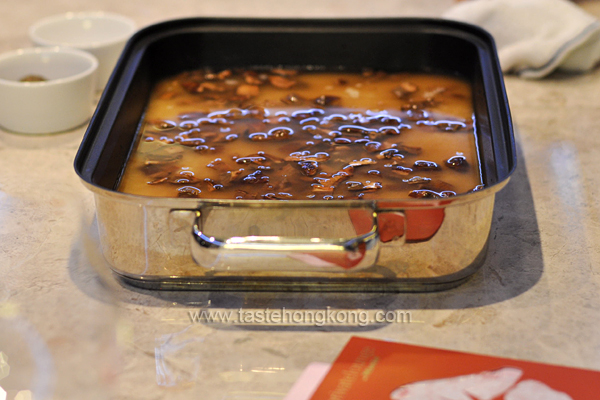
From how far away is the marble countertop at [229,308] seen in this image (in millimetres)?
686

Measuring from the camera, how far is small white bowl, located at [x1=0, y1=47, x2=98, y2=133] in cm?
111

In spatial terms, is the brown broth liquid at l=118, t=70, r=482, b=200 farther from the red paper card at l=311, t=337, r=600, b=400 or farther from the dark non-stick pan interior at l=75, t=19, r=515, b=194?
the red paper card at l=311, t=337, r=600, b=400

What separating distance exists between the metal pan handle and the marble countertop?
0.34ft

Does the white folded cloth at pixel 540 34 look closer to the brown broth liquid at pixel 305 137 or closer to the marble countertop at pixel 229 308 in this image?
the brown broth liquid at pixel 305 137

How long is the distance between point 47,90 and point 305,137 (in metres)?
0.49

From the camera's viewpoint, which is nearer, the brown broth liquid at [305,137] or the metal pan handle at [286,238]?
the metal pan handle at [286,238]

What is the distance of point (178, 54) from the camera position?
3.90ft

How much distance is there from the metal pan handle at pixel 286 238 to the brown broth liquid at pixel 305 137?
0.48 ft

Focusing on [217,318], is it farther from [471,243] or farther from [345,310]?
[471,243]

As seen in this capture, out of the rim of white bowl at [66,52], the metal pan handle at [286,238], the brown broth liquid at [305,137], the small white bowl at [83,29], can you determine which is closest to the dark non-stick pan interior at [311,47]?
the brown broth liquid at [305,137]

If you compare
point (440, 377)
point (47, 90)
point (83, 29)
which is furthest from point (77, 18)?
point (440, 377)

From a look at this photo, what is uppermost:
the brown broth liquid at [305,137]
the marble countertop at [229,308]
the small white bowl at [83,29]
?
the small white bowl at [83,29]

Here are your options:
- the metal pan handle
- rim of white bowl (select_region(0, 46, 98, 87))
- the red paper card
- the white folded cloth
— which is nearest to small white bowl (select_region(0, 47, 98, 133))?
rim of white bowl (select_region(0, 46, 98, 87))

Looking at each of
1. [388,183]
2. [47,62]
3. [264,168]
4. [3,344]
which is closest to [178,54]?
[47,62]
